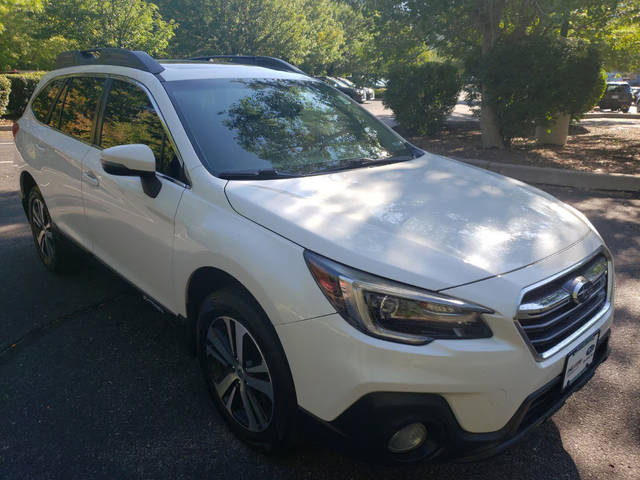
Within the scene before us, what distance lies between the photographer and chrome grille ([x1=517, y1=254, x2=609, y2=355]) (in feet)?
6.50

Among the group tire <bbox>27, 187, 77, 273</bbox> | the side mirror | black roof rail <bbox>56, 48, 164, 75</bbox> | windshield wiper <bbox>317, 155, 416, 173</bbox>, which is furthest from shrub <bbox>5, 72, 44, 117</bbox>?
windshield wiper <bbox>317, 155, 416, 173</bbox>

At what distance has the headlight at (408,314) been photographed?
6.20 ft

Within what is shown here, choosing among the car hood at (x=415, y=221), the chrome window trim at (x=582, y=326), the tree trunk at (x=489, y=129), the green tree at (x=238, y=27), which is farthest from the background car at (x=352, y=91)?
the chrome window trim at (x=582, y=326)

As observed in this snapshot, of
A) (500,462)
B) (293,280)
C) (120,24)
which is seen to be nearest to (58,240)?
(293,280)

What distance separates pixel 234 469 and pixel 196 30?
27228 mm

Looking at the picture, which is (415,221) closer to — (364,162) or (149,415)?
(364,162)

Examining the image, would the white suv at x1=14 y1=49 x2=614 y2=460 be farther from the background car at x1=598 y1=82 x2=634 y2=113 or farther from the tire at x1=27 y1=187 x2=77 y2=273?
the background car at x1=598 y1=82 x2=634 y2=113

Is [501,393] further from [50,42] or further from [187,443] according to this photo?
[50,42]

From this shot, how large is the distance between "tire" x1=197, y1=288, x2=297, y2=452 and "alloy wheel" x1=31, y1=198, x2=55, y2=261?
2429 millimetres

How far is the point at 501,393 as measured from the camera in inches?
74.5

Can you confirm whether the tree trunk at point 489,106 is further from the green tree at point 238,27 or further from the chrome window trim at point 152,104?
the green tree at point 238,27

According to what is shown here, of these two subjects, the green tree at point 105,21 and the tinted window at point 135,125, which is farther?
the green tree at point 105,21

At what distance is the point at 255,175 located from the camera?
2.65 m

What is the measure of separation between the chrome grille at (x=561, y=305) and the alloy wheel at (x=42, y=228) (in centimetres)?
379
